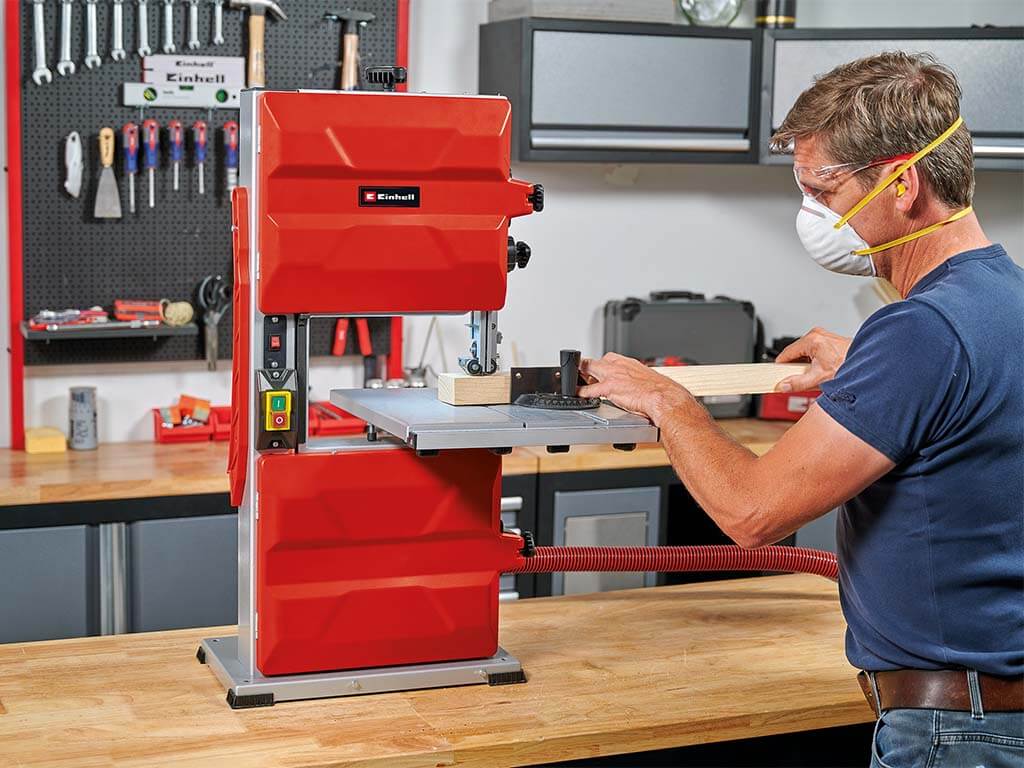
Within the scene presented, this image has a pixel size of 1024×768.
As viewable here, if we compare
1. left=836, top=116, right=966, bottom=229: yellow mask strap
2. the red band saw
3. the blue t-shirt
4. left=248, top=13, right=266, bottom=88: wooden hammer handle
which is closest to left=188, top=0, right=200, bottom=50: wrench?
left=248, top=13, right=266, bottom=88: wooden hammer handle

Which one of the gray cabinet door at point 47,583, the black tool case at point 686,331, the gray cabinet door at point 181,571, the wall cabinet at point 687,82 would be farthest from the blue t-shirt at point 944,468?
the black tool case at point 686,331

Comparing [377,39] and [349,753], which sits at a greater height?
[377,39]

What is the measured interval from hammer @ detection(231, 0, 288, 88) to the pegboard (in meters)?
0.04

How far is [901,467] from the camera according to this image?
1.61 m

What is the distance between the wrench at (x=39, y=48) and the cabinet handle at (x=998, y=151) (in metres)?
2.64

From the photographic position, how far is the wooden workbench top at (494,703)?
1.79 meters

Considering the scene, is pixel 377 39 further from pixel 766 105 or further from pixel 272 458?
pixel 272 458

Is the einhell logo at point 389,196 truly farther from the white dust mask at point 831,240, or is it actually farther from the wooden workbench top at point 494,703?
the wooden workbench top at point 494,703

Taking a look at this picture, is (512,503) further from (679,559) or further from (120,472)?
(679,559)

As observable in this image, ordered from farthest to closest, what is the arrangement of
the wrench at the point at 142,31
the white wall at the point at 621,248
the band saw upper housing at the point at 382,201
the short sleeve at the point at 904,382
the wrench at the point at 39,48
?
1. the white wall at the point at 621,248
2. the wrench at the point at 142,31
3. the wrench at the point at 39,48
4. the band saw upper housing at the point at 382,201
5. the short sleeve at the point at 904,382

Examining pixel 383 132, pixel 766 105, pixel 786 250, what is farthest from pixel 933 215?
pixel 786 250

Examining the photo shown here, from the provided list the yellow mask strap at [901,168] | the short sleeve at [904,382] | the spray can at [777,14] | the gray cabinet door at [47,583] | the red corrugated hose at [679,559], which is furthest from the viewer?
the spray can at [777,14]

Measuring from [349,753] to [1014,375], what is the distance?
980mm

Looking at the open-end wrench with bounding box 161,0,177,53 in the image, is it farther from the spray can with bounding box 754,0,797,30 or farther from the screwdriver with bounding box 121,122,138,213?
the spray can with bounding box 754,0,797,30
